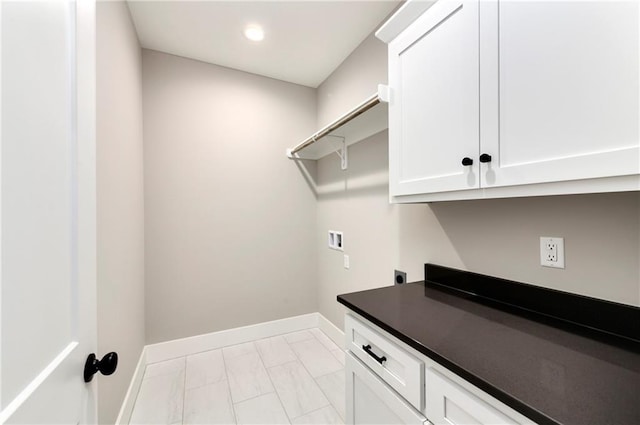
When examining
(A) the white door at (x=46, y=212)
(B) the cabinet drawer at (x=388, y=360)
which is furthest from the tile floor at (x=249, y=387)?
(A) the white door at (x=46, y=212)

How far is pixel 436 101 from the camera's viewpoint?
1104 mm

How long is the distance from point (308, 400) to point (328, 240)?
1303 mm

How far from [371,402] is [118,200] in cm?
160

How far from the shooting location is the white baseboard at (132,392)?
4.81 feet

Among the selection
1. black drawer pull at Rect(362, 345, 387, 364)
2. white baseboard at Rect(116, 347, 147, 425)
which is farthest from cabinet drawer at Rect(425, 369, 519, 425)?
white baseboard at Rect(116, 347, 147, 425)

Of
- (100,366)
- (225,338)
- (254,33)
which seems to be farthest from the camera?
(225,338)

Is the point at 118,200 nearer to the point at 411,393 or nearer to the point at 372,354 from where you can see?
the point at 372,354

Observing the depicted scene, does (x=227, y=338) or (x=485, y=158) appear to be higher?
(x=485, y=158)

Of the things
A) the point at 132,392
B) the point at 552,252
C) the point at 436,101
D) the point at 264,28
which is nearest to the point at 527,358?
the point at 552,252

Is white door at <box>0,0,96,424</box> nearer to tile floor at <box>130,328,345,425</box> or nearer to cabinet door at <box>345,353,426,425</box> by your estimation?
cabinet door at <box>345,353,426,425</box>

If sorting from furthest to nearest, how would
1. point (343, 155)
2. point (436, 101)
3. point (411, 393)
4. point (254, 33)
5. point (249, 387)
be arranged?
point (343, 155)
point (254, 33)
point (249, 387)
point (436, 101)
point (411, 393)

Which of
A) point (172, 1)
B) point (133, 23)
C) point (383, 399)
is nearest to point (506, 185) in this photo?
point (383, 399)

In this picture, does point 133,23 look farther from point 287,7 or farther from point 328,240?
point 328,240

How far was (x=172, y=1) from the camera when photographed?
5.51ft
